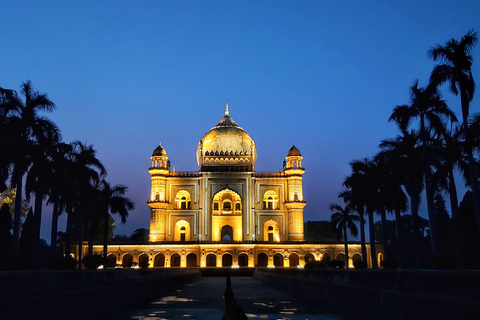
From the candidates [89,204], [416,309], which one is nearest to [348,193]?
[89,204]

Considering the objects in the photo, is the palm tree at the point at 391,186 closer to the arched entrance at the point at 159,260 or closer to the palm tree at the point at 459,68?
the palm tree at the point at 459,68

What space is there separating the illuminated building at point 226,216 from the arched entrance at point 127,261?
16cm

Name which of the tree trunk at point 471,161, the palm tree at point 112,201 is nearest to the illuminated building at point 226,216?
the palm tree at point 112,201

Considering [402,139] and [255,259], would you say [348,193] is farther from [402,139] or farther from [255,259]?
[255,259]

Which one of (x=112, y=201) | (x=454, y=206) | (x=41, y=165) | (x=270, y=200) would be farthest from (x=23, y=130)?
(x=270, y=200)

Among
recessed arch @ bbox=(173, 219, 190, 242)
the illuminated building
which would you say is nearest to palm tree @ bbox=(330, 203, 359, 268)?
the illuminated building

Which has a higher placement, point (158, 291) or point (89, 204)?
point (89, 204)

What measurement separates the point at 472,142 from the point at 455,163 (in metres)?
3.96

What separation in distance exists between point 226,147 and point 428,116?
37.7 meters

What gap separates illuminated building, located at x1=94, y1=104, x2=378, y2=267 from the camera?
51.1 m

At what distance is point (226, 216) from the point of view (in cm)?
5897

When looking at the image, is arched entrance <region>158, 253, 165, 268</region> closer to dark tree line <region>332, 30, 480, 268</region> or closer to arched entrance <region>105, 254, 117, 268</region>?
arched entrance <region>105, 254, 117, 268</region>

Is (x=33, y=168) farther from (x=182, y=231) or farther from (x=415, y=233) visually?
(x=182, y=231)

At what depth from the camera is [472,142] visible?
19.9m
